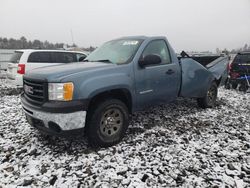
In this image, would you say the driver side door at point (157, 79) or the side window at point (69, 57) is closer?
the driver side door at point (157, 79)

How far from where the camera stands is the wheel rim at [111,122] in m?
3.40

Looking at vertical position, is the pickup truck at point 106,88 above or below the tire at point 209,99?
above

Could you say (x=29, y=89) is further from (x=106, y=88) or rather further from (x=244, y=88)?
(x=244, y=88)

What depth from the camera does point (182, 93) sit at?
480 centimetres

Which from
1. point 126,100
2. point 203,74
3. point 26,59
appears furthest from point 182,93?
point 26,59

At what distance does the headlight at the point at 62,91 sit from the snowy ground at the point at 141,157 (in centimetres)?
97

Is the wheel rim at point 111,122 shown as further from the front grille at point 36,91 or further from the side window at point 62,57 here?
the side window at point 62,57

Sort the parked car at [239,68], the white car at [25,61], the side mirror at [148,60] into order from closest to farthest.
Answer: the side mirror at [148,60] → the white car at [25,61] → the parked car at [239,68]

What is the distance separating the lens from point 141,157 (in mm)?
3213

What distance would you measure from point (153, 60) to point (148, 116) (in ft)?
6.20

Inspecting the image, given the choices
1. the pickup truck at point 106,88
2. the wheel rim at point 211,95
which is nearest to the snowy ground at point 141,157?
the pickup truck at point 106,88

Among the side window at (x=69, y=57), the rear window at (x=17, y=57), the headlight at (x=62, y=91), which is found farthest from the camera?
the side window at (x=69, y=57)

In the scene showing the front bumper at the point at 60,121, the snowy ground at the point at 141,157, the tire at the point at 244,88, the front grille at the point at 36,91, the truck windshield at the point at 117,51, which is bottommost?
the snowy ground at the point at 141,157

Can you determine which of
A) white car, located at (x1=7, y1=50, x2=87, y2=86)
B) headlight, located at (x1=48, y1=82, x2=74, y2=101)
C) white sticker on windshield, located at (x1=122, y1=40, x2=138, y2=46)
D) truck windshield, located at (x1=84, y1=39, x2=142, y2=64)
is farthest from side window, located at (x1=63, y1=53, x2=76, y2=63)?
headlight, located at (x1=48, y1=82, x2=74, y2=101)
